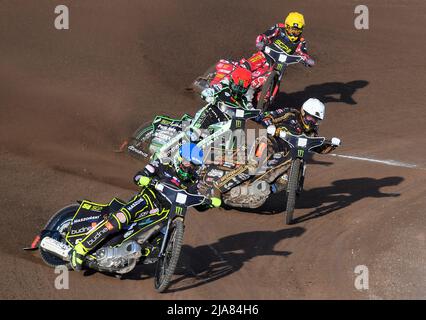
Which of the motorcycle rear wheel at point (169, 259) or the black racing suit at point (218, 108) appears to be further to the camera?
the black racing suit at point (218, 108)

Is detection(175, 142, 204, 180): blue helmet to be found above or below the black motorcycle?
above

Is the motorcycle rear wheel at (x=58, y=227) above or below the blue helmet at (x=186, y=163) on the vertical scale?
below

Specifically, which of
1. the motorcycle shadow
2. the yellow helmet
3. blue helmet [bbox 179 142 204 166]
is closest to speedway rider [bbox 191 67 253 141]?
the motorcycle shadow

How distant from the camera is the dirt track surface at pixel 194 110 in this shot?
1580 cm

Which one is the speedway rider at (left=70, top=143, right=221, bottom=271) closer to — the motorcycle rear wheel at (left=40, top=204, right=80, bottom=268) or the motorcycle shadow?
the motorcycle rear wheel at (left=40, top=204, right=80, bottom=268)

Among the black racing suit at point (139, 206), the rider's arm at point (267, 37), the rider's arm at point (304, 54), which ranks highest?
the rider's arm at point (267, 37)

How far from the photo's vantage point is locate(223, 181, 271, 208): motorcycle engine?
18.2 m

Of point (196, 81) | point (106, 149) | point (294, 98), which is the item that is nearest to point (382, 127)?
point (294, 98)

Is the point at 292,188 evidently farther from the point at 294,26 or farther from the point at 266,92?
the point at 294,26

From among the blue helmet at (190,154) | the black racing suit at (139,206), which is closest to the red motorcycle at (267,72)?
the blue helmet at (190,154)

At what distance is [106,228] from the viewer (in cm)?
1477

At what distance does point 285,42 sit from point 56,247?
1032 cm

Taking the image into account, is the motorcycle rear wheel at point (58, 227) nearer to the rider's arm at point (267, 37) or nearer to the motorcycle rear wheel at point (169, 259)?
the motorcycle rear wheel at point (169, 259)

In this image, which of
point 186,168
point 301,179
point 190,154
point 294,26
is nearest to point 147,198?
point 186,168
